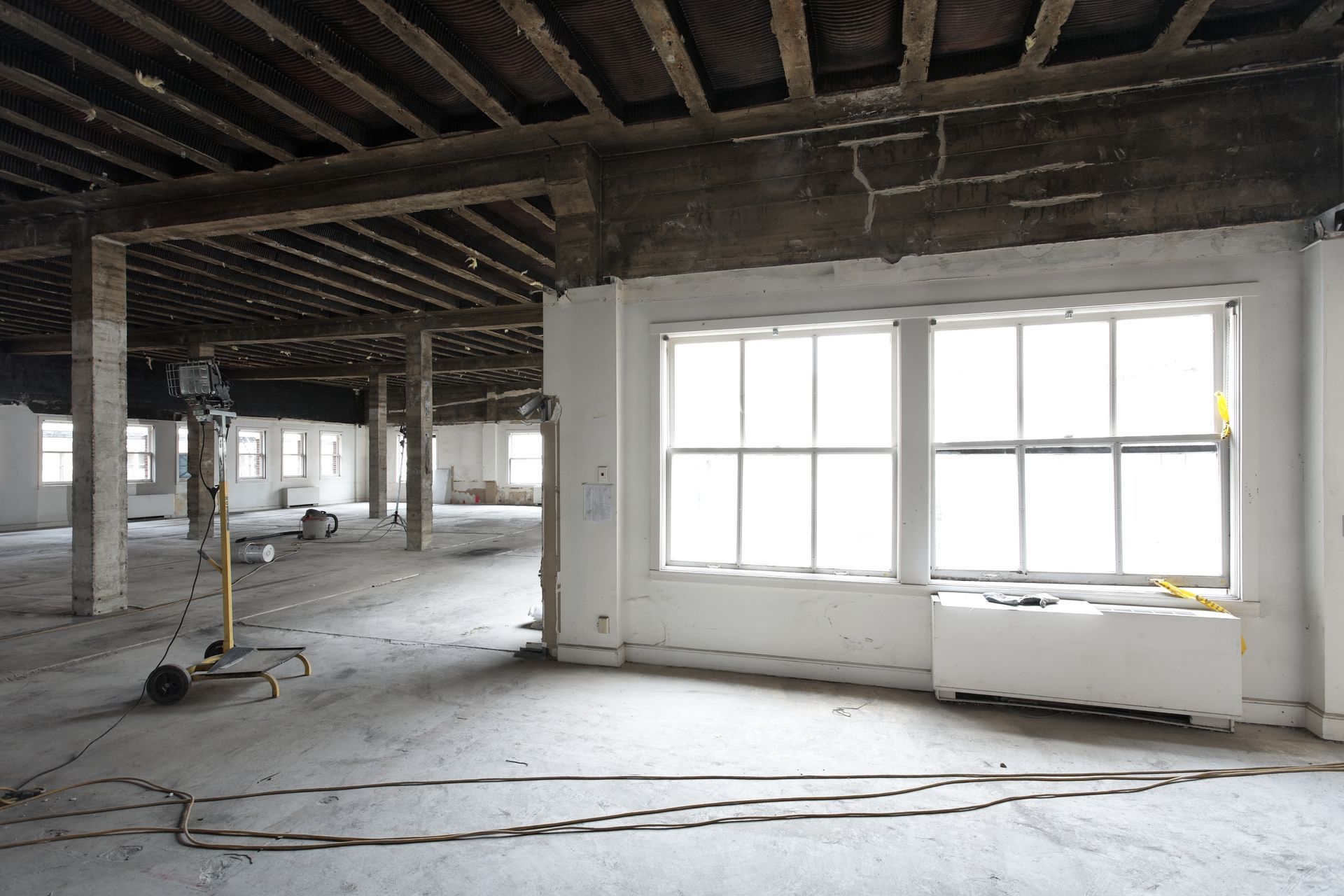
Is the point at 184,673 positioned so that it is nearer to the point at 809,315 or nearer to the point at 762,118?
the point at 809,315

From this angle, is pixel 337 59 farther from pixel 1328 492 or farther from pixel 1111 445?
pixel 1328 492

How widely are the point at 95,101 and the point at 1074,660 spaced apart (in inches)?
261

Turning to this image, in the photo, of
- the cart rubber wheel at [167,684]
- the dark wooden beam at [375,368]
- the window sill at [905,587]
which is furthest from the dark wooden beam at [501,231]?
the dark wooden beam at [375,368]

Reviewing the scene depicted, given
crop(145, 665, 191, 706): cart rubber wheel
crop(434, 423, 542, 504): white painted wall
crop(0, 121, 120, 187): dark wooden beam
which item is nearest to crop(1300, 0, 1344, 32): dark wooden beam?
crop(145, 665, 191, 706): cart rubber wheel

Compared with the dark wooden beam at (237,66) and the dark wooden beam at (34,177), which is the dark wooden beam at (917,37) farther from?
the dark wooden beam at (34,177)

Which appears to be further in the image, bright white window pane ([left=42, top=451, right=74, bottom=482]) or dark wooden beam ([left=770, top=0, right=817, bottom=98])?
bright white window pane ([left=42, top=451, right=74, bottom=482])

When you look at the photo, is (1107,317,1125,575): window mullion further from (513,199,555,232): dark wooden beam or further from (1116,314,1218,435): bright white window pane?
(513,199,555,232): dark wooden beam

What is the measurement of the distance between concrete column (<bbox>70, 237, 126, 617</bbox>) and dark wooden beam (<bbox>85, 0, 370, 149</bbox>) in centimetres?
304

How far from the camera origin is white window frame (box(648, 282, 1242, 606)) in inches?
131

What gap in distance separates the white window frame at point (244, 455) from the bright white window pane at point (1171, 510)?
1887 cm

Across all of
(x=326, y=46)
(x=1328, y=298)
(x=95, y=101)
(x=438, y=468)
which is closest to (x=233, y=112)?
(x=95, y=101)

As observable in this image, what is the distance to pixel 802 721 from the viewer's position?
3250 mm

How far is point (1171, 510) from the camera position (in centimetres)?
347

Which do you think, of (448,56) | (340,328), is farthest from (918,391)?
(340,328)
